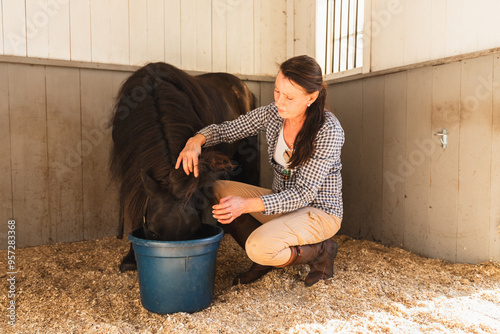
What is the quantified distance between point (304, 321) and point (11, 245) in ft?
6.93

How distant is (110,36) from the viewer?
282cm

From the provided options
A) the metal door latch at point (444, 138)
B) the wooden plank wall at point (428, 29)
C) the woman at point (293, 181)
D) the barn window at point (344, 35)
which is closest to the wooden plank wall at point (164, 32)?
the barn window at point (344, 35)

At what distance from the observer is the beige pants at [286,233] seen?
177 centimetres

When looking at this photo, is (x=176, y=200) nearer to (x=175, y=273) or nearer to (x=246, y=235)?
(x=175, y=273)

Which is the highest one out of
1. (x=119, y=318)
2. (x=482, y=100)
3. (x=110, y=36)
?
(x=110, y=36)

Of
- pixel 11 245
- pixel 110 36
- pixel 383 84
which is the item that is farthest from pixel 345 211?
pixel 11 245

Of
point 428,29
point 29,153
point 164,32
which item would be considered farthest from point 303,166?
point 29,153

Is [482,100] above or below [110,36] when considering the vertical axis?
below

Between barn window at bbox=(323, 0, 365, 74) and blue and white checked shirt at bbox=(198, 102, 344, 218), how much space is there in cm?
→ 122

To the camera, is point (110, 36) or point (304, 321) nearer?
point (304, 321)

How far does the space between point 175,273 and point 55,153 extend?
5.29ft

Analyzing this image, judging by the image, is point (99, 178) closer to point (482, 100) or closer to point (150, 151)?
point (150, 151)

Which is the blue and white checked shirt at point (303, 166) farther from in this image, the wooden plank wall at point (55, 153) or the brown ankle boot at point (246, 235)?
the wooden plank wall at point (55, 153)

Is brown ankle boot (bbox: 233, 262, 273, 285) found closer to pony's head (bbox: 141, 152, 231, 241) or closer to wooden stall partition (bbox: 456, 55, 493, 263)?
pony's head (bbox: 141, 152, 231, 241)
